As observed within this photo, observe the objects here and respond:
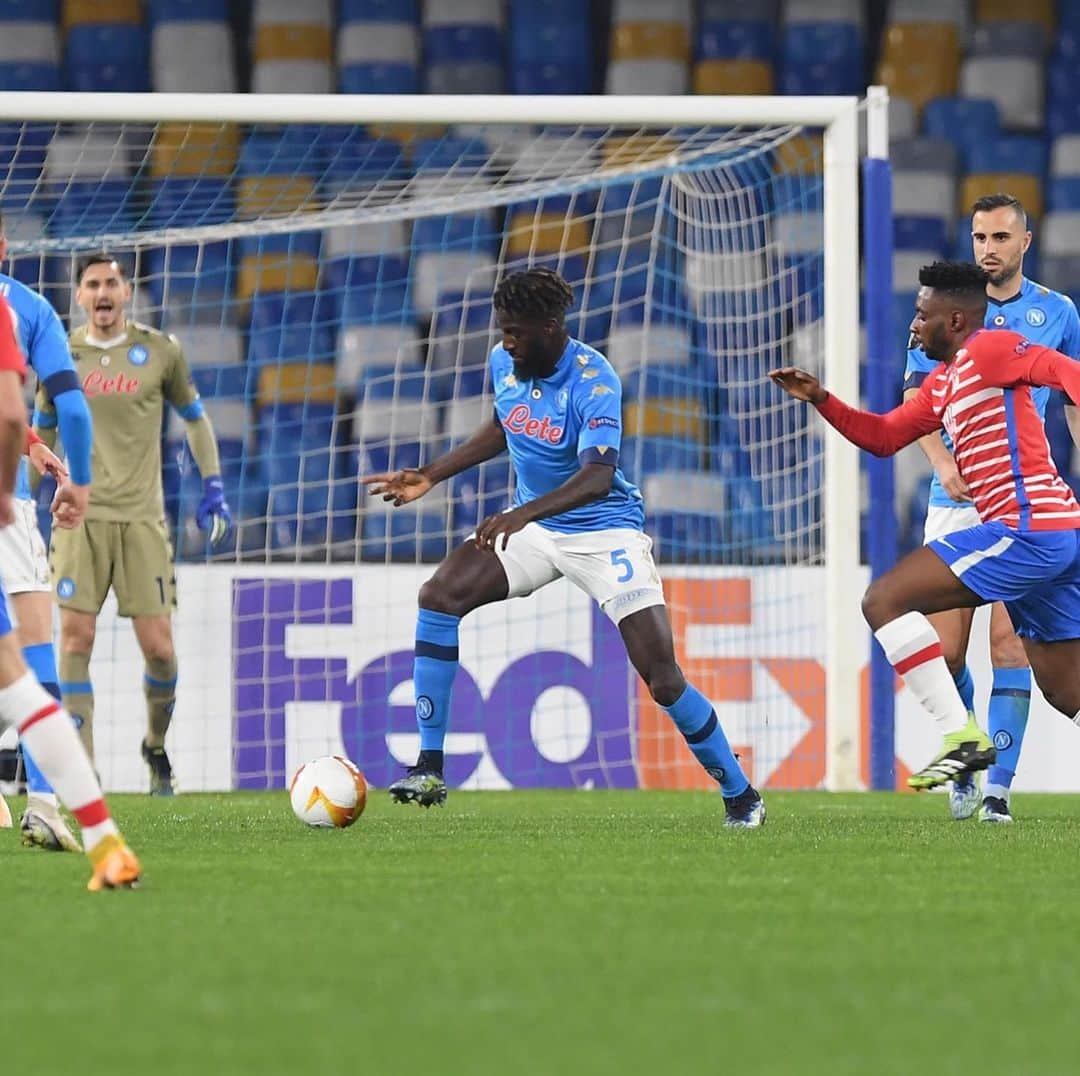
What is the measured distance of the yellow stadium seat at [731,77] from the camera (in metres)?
14.3

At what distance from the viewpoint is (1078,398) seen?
21.3 ft

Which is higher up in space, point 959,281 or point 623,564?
point 959,281

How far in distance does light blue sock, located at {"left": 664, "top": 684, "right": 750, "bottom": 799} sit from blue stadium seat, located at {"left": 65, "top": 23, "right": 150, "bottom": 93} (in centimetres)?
869

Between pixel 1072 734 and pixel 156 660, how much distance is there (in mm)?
4209

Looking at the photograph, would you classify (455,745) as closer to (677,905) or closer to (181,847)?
(181,847)

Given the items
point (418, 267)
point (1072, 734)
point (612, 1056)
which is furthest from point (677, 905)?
point (418, 267)

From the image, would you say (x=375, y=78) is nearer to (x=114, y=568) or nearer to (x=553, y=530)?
(x=114, y=568)

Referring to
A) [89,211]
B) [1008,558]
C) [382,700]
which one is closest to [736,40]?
[89,211]

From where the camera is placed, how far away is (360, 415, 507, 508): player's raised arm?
6949 mm

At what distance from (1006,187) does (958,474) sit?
725 cm

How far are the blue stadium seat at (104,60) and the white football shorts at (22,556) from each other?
7824mm

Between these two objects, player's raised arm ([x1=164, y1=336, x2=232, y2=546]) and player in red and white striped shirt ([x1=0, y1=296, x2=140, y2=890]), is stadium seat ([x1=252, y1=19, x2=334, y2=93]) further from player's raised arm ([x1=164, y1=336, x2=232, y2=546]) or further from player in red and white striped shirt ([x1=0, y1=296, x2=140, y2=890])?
player in red and white striped shirt ([x1=0, y1=296, x2=140, y2=890])

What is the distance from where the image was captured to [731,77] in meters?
14.3

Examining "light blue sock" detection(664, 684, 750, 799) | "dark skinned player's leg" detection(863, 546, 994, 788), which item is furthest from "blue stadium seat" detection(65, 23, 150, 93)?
"dark skinned player's leg" detection(863, 546, 994, 788)
